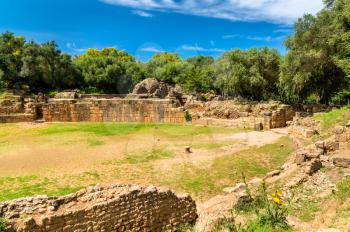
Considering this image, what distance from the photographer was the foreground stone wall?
707 centimetres

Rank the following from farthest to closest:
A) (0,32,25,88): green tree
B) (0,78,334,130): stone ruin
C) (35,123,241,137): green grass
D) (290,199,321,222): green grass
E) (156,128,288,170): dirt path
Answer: (0,32,25,88): green tree → (0,78,334,130): stone ruin → (35,123,241,137): green grass → (156,128,288,170): dirt path → (290,199,321,222): green grass

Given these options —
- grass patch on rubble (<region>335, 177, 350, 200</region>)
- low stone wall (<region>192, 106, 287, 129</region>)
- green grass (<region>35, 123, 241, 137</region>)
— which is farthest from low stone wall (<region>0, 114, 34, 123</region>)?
grass patch on rubble (<region>335, 177, 350, 200</region>)

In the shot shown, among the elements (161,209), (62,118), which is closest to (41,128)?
(62,118)

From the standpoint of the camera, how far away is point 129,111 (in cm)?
2961

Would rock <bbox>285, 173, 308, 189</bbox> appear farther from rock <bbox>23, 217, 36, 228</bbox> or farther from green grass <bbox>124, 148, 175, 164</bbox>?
green grass <bbox>124, 148, 175, 164</bbox>

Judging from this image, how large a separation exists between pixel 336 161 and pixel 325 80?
20.5 metres

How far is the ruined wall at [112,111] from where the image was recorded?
96.2ft

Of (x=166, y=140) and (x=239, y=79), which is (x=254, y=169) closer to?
(x=166, y=140)

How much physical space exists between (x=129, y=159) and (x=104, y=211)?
9.00 metres

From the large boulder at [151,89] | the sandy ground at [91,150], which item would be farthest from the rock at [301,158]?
the large boulder at [151,89]

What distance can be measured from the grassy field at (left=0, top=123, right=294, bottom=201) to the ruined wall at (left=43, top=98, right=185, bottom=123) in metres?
4.55

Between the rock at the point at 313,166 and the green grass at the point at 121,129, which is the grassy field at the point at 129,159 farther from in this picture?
the rock at the point at 313,166

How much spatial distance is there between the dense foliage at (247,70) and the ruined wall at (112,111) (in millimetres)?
7518

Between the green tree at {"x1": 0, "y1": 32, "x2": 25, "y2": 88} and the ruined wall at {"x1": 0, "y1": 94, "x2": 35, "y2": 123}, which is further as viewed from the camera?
the green tree at {"x1": 0, "y1": 32, "x2": 25, "y2": 88}
